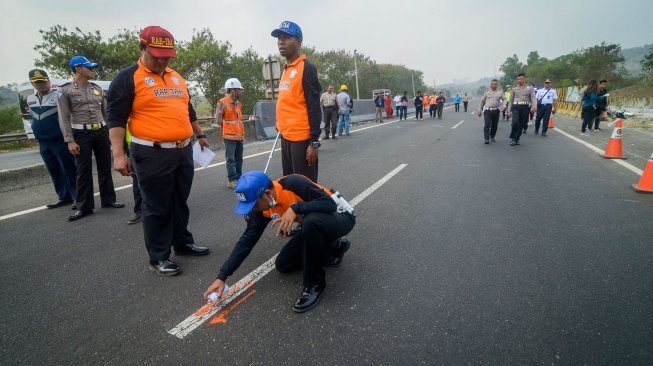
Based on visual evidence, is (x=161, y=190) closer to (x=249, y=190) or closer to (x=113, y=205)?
(x=249, y=190)

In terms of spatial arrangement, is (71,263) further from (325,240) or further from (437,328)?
(437,328)

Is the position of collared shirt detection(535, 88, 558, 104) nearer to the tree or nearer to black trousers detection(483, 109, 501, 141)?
black trousers detection(483, 109, 501, 141)

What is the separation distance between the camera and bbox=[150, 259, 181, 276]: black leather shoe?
302 centimetres

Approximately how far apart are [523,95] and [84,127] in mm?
10726

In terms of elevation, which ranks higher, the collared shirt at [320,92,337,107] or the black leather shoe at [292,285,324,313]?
the collared shirt at [320,92,337,107]

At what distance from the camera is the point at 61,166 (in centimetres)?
513

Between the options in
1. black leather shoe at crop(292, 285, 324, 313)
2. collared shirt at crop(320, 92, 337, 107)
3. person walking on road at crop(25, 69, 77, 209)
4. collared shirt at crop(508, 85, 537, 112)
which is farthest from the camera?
collared shirt at crop(320, 92, 337, 107)

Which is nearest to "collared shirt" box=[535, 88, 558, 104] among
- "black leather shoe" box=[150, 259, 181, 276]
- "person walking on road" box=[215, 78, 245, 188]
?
"person walking on road" box=[215, 78, 245, 188]

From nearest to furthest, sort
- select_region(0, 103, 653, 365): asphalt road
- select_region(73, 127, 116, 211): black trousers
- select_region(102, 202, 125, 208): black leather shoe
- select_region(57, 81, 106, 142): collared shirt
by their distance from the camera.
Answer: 1. select_region(0, 103, 653, 365): asphalt road
2. select_region(57, 81, 106, 142): collared shirt
3. select_region(73, 127, 116, 211): black trousers
4. select_region(102, 202, 125, 208): black leather shoe

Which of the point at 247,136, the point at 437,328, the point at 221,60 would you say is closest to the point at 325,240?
the point at 437,328

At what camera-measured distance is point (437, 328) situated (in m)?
2.21

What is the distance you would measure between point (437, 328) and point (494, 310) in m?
0.48

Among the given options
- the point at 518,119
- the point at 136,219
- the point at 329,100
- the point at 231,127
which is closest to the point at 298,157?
the point at 136,219

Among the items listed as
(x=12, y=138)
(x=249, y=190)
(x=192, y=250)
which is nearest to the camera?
(x=249, y=190)
